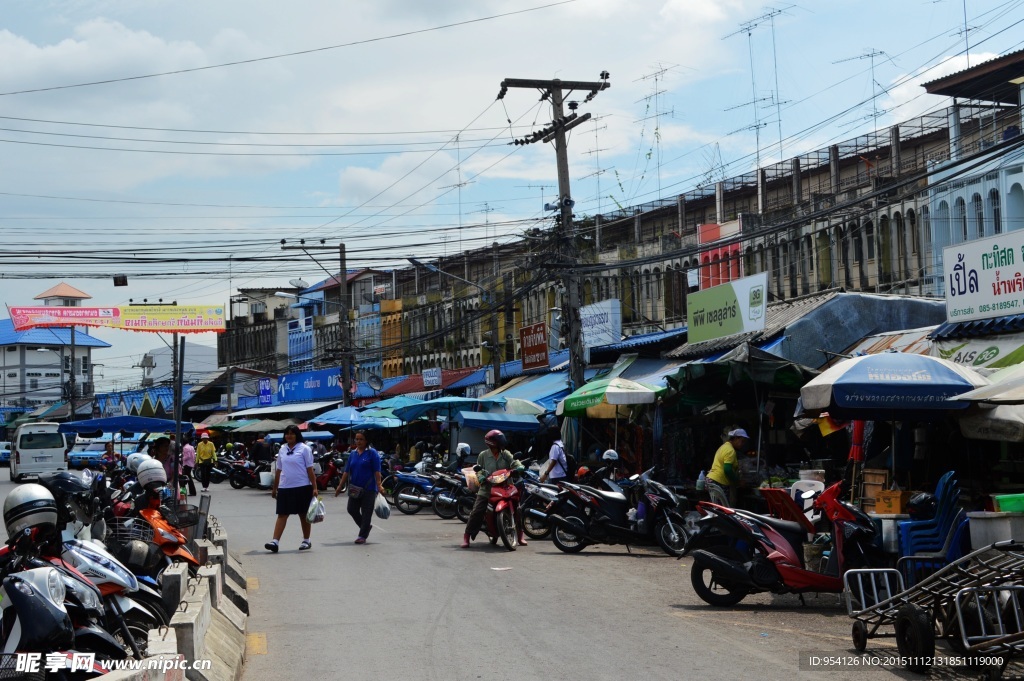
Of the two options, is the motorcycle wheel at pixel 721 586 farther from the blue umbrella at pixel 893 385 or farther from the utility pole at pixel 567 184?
the utility pole at pixel 567 184

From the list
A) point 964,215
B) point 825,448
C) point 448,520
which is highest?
point 964,215

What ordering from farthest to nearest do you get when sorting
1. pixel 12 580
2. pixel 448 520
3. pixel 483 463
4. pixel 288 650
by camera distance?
pixel 448 520 < pixel 483 463 < pixel 288 650 < pixel 12 580

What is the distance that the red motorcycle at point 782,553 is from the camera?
34.7ft

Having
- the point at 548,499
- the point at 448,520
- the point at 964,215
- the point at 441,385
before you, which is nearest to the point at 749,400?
the point at 548,499

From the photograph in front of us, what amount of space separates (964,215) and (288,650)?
87.1 ft

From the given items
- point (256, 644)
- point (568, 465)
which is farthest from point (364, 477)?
point (256, 644)

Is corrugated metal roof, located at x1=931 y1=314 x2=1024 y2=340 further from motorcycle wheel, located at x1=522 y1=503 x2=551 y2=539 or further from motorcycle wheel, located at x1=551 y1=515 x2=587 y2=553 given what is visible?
motorcycle wheel, located at x1=522 y1=503 x2=551 y2=539

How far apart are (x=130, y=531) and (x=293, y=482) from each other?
665 cm

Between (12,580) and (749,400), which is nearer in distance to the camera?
(12,580)

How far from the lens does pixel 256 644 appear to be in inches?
362

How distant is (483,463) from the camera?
21281 millimetres

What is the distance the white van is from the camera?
45938mm

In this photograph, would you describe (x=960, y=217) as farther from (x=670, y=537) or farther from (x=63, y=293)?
(x=63, y=293)

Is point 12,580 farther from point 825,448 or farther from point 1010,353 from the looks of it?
point 825,448
